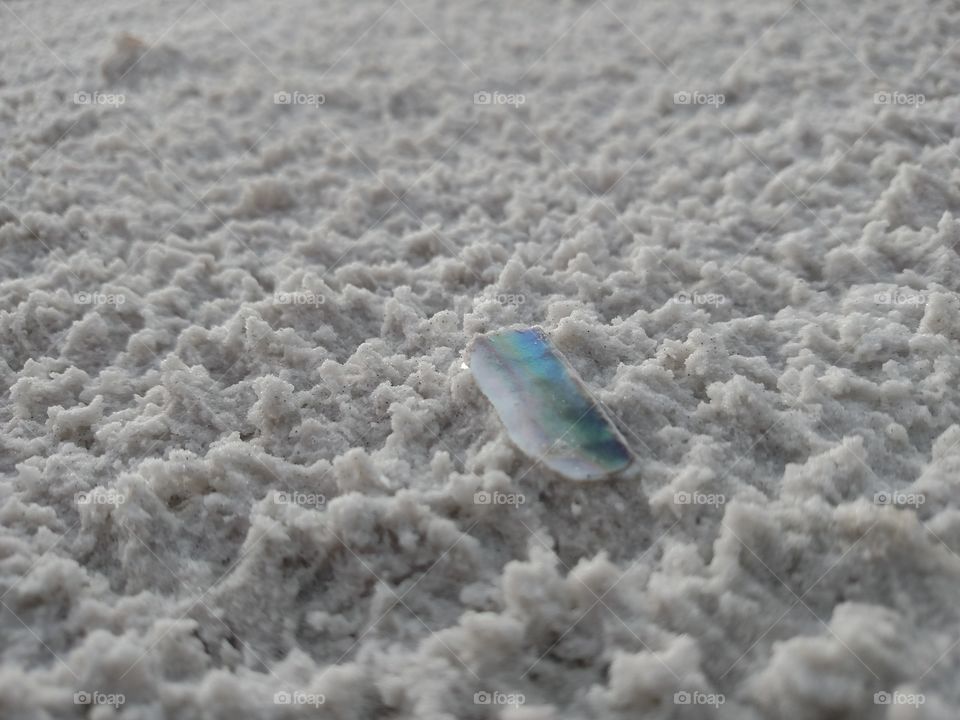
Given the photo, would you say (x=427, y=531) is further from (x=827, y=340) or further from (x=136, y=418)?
(x=827, y=340)

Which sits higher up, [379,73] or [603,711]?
[379,73]

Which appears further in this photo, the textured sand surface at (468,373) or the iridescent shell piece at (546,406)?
the iridescent shell piece at (546,406)

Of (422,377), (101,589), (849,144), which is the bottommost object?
(101,589)

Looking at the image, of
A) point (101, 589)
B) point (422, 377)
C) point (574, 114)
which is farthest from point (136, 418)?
point (574, 114)

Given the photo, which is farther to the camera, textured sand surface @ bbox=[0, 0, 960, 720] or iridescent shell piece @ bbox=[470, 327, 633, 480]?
iridescent shell piece @ bbox=[470, 327, 633, 480]
